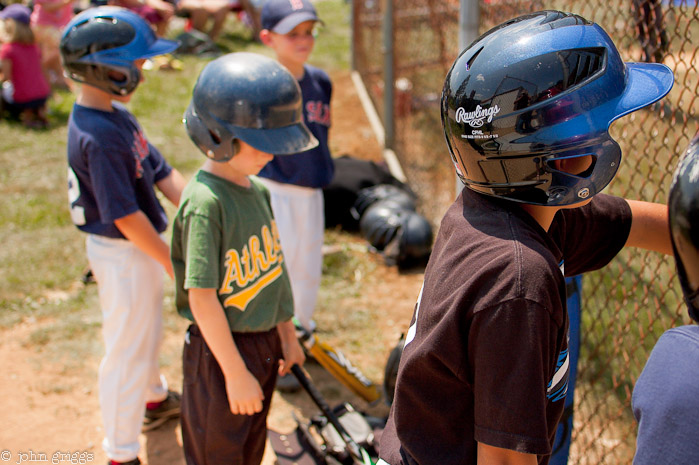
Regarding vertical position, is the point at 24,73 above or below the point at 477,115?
below

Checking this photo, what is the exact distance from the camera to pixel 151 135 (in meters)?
9.05

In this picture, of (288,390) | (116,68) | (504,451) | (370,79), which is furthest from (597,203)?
(370,79)

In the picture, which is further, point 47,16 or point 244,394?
point 47,16

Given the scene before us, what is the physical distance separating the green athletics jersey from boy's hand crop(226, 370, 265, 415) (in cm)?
21

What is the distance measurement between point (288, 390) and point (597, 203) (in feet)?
8.58

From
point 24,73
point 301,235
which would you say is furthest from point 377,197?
point 24,73

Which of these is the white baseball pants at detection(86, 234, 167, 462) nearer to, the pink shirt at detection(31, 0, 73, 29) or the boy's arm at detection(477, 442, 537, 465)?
the boy's arm at detection(477, 442, 537, 465)

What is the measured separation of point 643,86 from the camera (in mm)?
1524

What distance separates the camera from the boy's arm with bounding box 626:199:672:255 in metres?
1.93

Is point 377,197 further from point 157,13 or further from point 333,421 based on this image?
point 157,13

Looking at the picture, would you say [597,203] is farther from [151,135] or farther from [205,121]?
[151,135]

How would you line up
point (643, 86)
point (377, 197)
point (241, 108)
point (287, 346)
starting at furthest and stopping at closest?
point (377, 197) → point (287, 346) → point (241, 108) → point (643, 86)

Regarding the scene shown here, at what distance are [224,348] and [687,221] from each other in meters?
1.69

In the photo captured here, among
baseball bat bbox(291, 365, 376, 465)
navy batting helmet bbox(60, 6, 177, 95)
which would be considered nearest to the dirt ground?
baseball bat bbox(291, 365, 376, 465)
